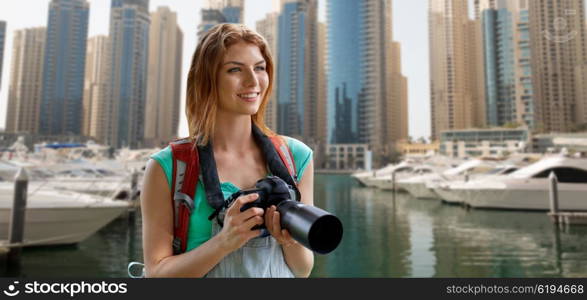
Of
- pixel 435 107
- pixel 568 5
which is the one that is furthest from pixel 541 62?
pixel 435 107

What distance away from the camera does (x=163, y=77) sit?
3906 cm

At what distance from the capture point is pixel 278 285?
1.99 ft

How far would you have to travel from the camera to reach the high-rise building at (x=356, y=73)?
45.5m

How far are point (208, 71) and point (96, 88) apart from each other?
1696 inches

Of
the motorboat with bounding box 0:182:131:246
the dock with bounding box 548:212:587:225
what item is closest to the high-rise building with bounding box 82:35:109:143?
the motorboat with bounding box 0:182:131:246

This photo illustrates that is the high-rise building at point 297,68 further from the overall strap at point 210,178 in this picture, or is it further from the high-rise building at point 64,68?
the overall strap at point 210,178

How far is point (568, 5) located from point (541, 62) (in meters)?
13.3

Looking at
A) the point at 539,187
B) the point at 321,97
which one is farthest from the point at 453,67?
the point at 539,187

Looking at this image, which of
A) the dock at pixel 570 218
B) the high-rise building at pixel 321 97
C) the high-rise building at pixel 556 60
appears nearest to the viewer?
the dock at pixel 570 218

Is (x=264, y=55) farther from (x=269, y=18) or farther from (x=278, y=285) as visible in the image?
(x=269, y=18)

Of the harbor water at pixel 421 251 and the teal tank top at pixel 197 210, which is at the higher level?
the teal tank top at pixel 197 210

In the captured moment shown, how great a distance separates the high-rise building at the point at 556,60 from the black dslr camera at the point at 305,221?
793 inches

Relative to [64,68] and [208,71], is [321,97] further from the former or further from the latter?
[208,71]

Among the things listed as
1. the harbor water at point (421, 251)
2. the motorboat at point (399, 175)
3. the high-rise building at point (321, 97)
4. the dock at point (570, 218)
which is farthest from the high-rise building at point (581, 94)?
the high-rise building at point (321, 97)
